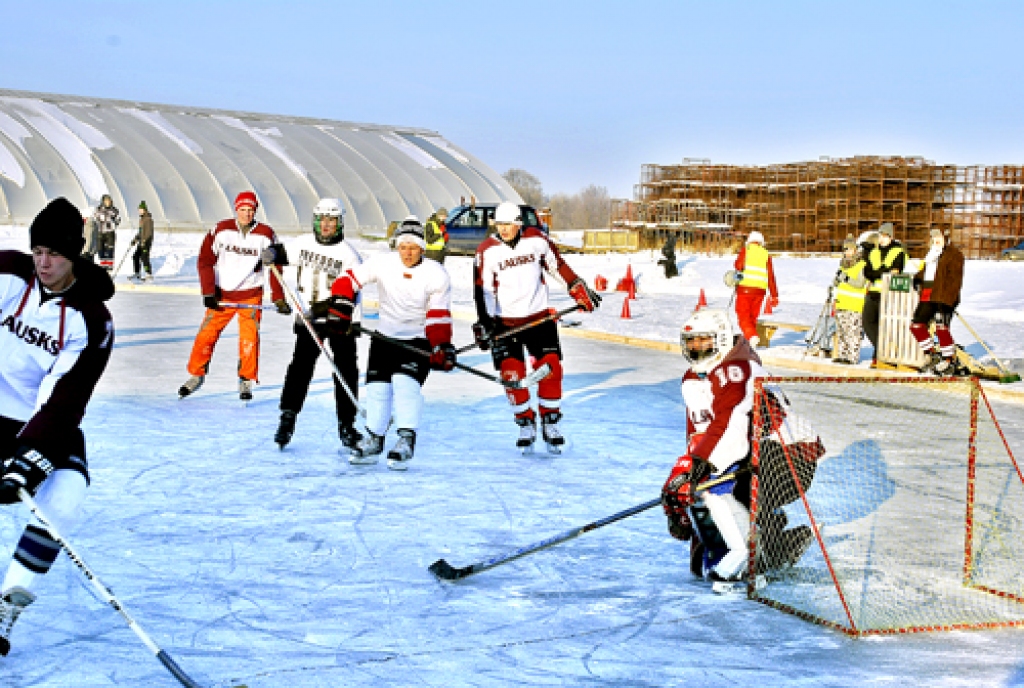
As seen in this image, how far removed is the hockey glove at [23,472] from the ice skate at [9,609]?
34cm

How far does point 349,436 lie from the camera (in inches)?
317

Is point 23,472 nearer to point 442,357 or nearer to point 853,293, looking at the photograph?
point 442,357

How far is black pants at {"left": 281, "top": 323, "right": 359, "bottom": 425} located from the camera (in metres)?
8.12

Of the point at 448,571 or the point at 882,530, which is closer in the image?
the point at 448,571

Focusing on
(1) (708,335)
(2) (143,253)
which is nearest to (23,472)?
(1) (708,335)

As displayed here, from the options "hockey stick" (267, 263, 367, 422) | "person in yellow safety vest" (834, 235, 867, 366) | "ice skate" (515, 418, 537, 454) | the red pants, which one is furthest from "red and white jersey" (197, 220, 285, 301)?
"person in yellow safety vest" (834, 235, 867, 366)

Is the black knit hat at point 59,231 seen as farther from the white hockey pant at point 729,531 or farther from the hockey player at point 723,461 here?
the white hockey pant at point 729,531

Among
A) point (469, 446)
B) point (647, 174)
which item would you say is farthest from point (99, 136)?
point (469, 446)

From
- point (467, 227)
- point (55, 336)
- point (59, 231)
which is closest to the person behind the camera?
point (59, 231)

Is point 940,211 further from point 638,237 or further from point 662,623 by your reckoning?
point 662,623

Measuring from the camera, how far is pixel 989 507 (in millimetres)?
6438

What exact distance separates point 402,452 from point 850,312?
7.50 meters

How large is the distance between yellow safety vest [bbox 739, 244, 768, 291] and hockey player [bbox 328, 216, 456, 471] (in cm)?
684

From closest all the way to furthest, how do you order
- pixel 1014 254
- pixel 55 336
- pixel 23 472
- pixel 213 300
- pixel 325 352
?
pixel 23 472 → pixel 55 336 → pixel 325 352 → pixel 213 300 → pixel 1014 254
